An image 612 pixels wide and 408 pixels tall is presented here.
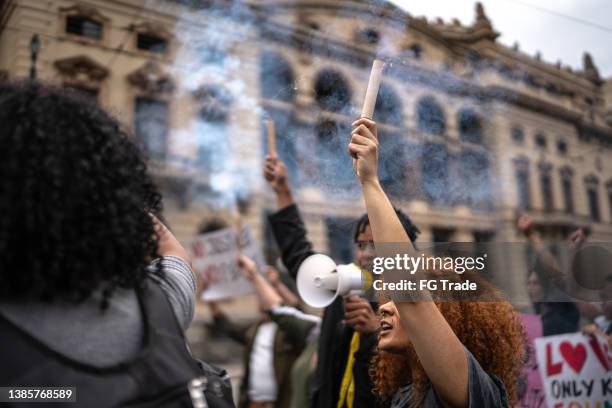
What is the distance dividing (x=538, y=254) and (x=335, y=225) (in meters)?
1.59

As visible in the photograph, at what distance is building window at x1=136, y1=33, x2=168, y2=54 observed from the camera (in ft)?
32.3

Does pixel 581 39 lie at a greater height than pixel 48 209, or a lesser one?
greater

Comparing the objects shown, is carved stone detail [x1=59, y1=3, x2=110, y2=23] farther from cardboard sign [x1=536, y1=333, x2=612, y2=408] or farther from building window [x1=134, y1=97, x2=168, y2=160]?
cardboard sign [x1=536, y1=333, x2=612, y2=408]

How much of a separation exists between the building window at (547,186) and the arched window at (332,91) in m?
5.69

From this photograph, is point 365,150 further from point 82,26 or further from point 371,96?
point 82,26

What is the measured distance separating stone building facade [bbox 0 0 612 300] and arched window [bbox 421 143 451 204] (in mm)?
11

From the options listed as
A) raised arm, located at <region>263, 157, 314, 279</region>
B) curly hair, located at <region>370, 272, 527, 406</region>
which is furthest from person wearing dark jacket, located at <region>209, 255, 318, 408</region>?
curly hair, located at <region>370, 272, 527, 406</region>

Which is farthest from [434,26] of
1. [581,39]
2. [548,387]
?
[548,387]

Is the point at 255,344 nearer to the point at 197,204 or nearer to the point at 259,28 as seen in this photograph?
the point at 259,28

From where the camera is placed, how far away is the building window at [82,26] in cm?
793

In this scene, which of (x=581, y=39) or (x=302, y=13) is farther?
(x=302, y=13)

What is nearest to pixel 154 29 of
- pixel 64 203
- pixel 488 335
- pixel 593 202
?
pixel 593 202

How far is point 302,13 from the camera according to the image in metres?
6.37

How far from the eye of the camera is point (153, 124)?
12531mm
